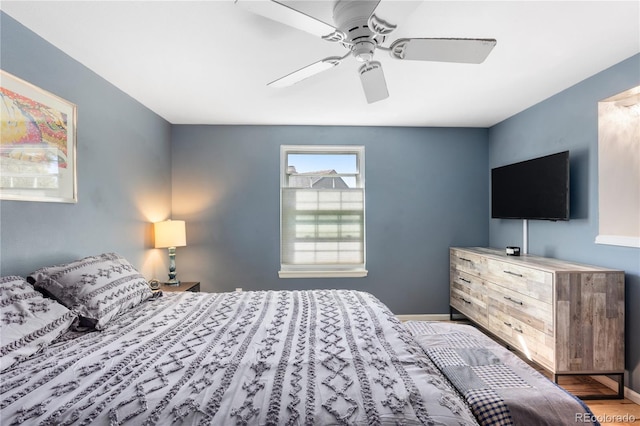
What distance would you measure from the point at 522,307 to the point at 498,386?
150 cm

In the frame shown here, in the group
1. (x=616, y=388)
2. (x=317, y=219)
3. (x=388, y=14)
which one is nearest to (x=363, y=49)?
(x=388, y=14)

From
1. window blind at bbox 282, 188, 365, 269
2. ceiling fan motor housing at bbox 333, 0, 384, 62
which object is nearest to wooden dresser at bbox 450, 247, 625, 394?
window blind at bbox 282, 188, 365, 269

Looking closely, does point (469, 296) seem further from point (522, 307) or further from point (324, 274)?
point (324, 274)

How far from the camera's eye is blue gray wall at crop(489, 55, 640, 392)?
228cm

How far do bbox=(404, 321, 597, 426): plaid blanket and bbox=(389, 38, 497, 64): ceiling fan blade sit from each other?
160cm

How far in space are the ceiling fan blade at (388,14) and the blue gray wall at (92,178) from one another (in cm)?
202

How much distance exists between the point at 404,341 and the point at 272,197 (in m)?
2.75

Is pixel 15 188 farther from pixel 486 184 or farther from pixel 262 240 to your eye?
pixel 486 184

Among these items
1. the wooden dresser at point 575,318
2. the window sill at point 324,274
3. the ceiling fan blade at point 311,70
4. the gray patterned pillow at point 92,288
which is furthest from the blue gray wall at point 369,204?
the ceiling fan blade at point 311,70

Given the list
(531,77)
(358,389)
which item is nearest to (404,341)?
(358,389)

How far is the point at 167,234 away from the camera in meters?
3.29

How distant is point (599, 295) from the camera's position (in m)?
2.30

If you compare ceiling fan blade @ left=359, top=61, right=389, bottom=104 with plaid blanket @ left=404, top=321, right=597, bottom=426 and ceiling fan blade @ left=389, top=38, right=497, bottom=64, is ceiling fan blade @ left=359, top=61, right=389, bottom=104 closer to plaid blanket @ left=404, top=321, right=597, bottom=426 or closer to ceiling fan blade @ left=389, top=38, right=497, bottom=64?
ceiling fan blade @ left=389, top=38, right=497, bottom=64

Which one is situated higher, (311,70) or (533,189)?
(311,70)
